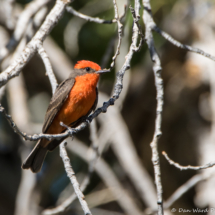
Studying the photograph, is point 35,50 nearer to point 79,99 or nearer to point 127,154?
point 79,99

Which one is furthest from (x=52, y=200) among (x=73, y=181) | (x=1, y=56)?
(x=73, y=181)

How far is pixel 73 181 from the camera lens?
299 cm

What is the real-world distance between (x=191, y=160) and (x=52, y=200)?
3246mm

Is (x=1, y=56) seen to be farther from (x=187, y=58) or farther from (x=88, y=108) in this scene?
(x=187, y=58)

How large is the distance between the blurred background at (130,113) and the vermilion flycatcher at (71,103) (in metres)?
0.87

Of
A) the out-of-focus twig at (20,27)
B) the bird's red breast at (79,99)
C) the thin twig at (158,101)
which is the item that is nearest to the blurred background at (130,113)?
the out-of-focus twig at (20,27)

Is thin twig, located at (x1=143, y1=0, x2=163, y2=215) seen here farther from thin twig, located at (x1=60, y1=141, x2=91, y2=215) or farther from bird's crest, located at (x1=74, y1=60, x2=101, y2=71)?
bird's crest, located at (x1=74, y1=60, x2=101, y2=71)

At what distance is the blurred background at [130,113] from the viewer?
214 inches

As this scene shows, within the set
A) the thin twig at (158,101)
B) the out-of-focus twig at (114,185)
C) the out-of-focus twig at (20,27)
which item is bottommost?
the out-of-focus twig at (114,185)

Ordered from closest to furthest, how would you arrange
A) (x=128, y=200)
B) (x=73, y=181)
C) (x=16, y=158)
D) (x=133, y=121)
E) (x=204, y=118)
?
(x=73, y=181) < (x=128, y=200) < (x=204, y=118) < (x=133, y=121) < (x=16, y=158)

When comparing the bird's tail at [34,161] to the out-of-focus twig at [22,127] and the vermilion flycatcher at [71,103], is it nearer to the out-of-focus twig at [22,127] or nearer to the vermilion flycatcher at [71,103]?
the vermilion flycatcher at [71,103]

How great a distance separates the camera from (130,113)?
6.59 meters

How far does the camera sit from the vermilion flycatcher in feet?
14.3

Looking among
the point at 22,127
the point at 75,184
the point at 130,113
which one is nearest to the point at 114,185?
the point at 130,113
